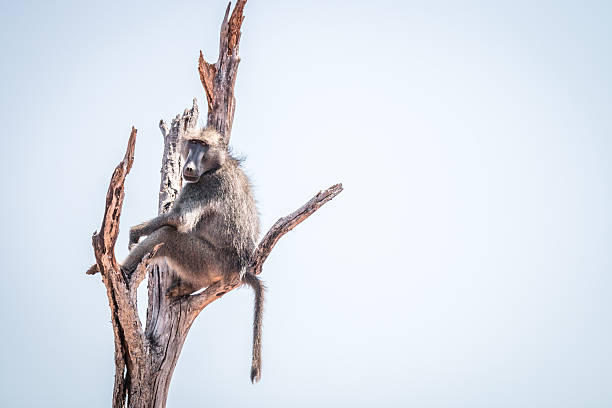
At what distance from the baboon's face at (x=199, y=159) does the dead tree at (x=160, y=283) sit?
2.35ft

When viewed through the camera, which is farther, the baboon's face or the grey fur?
the baboon's face

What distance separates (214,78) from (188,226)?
251 centimetres

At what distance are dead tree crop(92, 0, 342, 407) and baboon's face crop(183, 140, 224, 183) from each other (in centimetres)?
72

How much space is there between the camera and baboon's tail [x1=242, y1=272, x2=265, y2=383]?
6238mm

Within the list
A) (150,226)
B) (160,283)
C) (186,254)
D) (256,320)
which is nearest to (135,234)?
(150,226)

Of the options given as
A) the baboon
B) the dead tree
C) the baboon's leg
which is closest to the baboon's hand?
the baboon

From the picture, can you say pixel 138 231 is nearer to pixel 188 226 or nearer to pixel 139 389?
pixel 188 226

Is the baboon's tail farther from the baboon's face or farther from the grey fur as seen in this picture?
the baboon's face

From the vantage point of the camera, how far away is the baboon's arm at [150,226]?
604 centimetres

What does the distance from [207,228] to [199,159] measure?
2.81 ft

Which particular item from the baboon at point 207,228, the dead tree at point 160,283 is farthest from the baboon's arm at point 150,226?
the dead tree at point 160,283

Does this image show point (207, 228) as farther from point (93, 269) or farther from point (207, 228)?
point (93, 269)

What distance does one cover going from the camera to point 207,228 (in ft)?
21.2

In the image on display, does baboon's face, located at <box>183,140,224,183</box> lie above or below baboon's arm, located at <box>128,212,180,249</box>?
above
